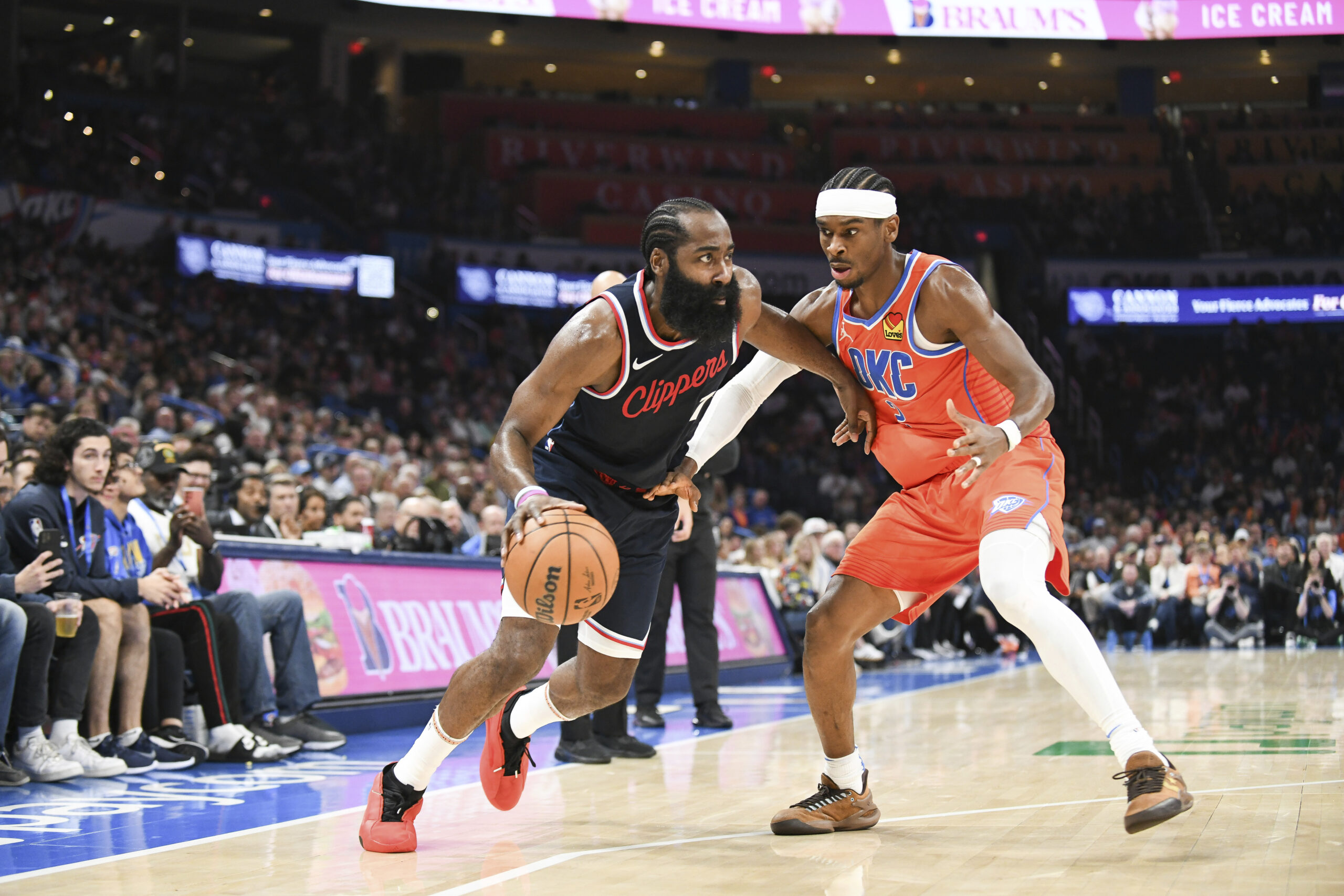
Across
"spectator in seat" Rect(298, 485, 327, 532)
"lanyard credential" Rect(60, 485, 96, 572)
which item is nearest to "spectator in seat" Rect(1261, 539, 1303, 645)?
"spectator in seat" Rect(298, 485, 327, 532)

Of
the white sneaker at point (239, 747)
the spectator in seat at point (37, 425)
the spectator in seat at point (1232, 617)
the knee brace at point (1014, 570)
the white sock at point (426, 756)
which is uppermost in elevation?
the spectator in seat at point (37, 425)

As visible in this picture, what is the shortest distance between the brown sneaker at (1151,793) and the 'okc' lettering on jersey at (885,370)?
4.45 ft

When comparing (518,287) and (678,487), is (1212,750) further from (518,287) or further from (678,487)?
(518,287)

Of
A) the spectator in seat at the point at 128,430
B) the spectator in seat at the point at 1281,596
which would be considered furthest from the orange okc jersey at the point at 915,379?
the spectator in seat at the point at 1281,596

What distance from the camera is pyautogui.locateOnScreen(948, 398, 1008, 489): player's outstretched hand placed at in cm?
379

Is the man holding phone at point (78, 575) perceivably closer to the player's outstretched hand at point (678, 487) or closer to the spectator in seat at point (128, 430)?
the player's outstretched hand at point (678, 487)

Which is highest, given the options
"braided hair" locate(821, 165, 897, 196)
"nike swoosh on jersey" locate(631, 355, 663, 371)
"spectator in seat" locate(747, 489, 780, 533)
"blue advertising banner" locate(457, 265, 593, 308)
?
"blue advertising banner" locate(457, 265, 593, 308)

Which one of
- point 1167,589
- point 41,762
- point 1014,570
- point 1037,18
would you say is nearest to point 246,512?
point 41,762

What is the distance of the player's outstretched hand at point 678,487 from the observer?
421 cm

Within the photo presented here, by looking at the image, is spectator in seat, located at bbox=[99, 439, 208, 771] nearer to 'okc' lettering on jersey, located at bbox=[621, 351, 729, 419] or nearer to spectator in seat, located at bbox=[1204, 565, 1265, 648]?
'okc' lettering on jersey, located at bbox=[621, 351, 729, 419]

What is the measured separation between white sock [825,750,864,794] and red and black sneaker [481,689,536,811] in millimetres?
988

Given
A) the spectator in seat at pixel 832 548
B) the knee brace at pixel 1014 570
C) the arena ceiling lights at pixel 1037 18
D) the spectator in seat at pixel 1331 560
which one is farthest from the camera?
the arena ceiling lights at pixel 1037 18

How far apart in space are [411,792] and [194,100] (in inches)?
976

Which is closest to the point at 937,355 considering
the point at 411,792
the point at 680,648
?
the point at 411,792
